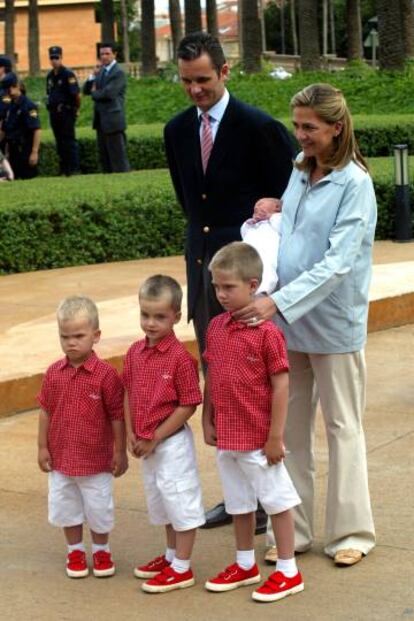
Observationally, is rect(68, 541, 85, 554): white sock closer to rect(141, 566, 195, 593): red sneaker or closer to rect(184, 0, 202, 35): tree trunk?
rect(141, 566, 195, 593): red sneaker

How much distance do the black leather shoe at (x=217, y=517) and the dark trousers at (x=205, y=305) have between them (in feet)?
1.87

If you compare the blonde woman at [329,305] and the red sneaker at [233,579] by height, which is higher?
the blonde woman at [329,305]

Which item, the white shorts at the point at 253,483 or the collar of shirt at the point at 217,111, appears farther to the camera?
the collar of shirt at the point at 217,111

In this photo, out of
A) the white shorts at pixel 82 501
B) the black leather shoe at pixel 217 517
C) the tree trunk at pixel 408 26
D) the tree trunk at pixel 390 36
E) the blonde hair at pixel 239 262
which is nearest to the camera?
the blonde hair at pixel 239 262

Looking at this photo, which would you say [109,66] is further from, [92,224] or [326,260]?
[326,260]

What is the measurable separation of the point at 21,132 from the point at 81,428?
1431 centimetres

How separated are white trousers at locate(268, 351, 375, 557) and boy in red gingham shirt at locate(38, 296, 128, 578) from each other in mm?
631

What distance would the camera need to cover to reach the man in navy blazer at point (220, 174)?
18.6 feet

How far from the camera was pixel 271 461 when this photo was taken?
4.86m

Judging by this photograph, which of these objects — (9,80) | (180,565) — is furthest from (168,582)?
(9,80)

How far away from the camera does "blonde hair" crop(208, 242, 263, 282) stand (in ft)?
15.7

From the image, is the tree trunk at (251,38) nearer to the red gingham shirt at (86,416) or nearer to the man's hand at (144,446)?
the red gingham shirt at (86,416)

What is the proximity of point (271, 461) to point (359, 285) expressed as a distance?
712 millimetres

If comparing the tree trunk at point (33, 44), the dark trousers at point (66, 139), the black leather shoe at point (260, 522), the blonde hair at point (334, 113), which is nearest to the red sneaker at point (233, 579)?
the black leather shoe at point (260, 522)
